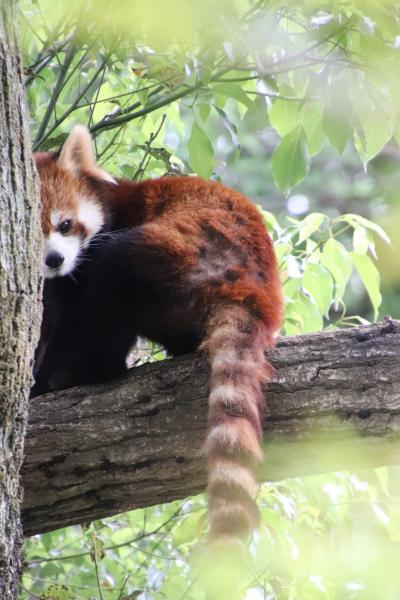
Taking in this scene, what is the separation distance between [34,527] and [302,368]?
1.04 m

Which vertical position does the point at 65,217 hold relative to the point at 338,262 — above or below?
above

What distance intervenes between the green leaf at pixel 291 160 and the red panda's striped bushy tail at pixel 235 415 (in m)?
0.52

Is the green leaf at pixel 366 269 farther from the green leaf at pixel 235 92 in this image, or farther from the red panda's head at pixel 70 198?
the red panda's head at pixel 70 198

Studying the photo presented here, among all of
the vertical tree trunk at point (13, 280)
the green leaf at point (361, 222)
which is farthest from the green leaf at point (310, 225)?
the vertical tree trunk at point (13, 280)

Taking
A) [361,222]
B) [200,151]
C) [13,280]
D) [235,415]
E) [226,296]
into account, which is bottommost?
[235,415]

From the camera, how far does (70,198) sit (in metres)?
3.39

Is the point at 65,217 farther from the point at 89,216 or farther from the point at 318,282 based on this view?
the point at 318,282

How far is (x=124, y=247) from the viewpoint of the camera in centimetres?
284

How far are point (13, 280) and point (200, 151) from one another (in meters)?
1.30

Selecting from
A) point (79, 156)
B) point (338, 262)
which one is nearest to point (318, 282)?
point (338, 262)

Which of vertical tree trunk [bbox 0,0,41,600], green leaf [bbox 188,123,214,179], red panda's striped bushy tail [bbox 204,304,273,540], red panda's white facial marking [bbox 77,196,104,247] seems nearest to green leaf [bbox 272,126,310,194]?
green leaf [bbox 188,123,214,179]

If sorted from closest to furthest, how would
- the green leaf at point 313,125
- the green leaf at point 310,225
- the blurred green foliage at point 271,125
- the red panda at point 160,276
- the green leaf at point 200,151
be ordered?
1. the blurred green foliage at point 271,125
2. the red panda at point 160,276
3. the green leaf at point 313,125
4. the green leaf at point 200,151
5. the green leaf at point 310,225

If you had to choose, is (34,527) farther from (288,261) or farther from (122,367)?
(288,261)

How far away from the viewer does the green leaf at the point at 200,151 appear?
302 cm
